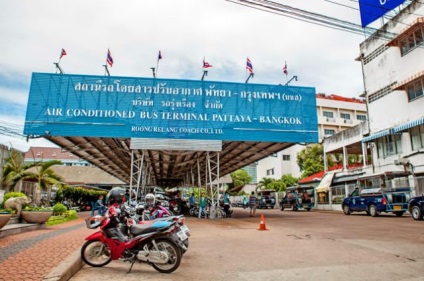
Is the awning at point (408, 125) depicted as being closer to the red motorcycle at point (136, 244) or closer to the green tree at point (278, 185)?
the red motorcycle at point (136, 244)

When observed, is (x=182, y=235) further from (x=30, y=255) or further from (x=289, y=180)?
(x=289, y=180)

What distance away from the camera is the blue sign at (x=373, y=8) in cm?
905

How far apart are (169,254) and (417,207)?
47.3ft

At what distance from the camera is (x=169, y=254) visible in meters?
5.68

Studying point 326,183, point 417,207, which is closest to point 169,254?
point 417,207

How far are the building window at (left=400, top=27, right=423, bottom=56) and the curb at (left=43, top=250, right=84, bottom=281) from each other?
2338cm

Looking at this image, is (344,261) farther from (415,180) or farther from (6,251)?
(415,180)

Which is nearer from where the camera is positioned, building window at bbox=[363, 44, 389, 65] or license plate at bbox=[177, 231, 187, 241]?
license plate at bbox=[177, 231, 187, 241]

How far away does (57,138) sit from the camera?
18.8m

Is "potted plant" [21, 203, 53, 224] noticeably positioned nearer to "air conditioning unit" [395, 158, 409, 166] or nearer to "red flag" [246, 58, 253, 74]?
"red flag" [246, 58, 253, 74]

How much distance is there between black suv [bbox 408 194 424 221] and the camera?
15172mm

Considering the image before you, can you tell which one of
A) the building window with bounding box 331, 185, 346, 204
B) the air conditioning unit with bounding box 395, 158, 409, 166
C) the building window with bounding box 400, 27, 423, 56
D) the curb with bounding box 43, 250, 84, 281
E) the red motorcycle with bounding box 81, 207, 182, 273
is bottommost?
the curb with bounding box 43, 250, 84, 281

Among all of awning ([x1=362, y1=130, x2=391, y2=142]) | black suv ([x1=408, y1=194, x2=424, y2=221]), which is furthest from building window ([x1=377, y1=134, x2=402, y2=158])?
black suv ([x1=408, y1=194, x2=424, y2=221])

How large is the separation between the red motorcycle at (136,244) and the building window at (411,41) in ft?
72.9
